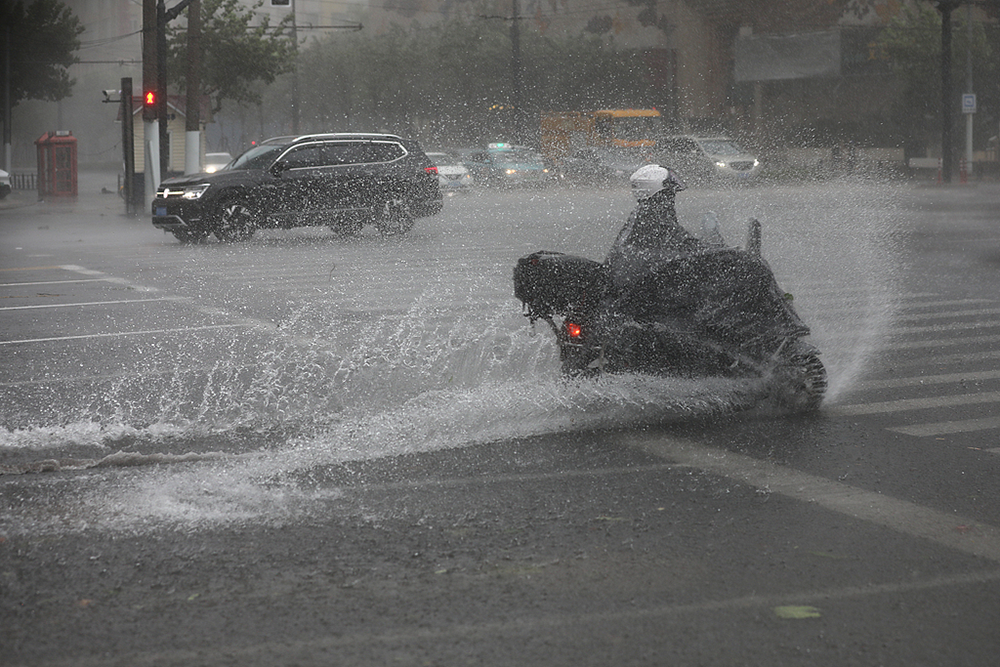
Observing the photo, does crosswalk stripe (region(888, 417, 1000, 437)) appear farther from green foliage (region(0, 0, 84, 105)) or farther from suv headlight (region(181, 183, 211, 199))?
green foliage (region(0, 0, 84, 105))

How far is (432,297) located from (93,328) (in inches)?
137

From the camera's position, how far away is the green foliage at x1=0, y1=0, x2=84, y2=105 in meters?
52.1

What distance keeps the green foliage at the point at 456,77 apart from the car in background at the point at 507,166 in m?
16.1

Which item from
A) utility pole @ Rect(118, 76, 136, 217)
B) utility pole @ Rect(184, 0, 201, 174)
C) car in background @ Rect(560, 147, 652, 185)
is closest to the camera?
utility pole @ Rect(118, 76, 136, 217)

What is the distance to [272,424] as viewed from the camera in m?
6.50

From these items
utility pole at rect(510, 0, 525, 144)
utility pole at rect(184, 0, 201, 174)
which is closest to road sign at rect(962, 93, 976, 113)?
utility pole at rect(510, 0, 525, 144)

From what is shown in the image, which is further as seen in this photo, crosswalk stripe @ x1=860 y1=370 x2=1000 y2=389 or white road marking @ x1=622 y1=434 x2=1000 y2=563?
crosswalk stripe @ x1=860 y1=370 x2=1000 y2=389

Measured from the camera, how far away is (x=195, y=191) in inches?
777

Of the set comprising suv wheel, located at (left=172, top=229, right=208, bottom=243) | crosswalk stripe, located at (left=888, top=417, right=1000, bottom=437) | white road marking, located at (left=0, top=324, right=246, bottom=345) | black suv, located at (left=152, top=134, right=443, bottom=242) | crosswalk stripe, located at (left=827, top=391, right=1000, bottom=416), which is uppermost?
black suv, located at (left=152, top=134, right=443, bottom=242)

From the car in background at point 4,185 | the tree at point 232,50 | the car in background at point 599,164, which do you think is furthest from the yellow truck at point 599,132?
the car in background at point 4,185

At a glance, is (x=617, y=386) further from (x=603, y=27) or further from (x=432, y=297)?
(x=603, y=27)

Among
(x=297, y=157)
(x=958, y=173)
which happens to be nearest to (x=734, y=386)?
(x=297, y=157)

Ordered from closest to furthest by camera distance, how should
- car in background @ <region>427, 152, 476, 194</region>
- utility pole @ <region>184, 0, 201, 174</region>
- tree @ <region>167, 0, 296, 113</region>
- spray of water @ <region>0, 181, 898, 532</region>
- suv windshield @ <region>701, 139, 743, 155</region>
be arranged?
spray of water @ <region>0, 181, 898, 532</region>, utility pole @ <region>184, 0, 201, 174</region>, suv windshield @ <region>701, 139, 743, 155</region>, car in background @ <region>427, 152, 476, 194</region>, tree @ <region>167, 0, 296, 113</region>

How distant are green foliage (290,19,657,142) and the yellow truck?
40.2ft
